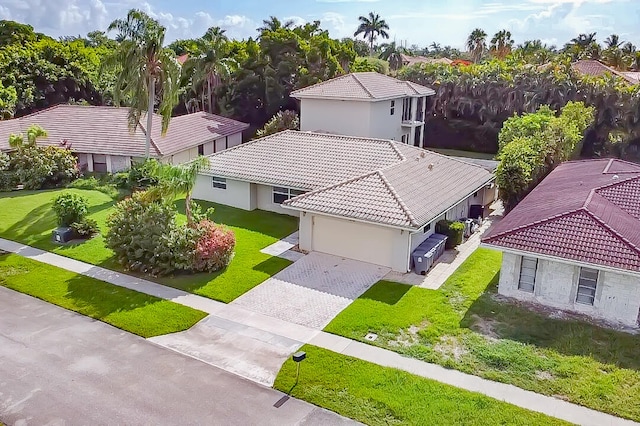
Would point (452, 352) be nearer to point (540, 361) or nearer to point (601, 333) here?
point (540, 361)

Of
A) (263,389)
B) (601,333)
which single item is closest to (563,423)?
(601,333)

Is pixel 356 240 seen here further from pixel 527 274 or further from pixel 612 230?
pixel 612 230

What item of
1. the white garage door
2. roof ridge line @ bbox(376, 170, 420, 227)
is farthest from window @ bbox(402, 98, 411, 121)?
the white garage door

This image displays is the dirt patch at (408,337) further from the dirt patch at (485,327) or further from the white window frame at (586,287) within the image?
the white window frame at (586,287)

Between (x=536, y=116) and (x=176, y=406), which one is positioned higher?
(x=536, y=116)

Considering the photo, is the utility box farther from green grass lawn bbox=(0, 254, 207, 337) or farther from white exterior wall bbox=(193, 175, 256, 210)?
white exterior wall bbox=(193, 175, 256, 210)

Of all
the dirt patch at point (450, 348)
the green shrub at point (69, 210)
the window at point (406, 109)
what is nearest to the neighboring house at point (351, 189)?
the dirt patch at point (450, 348)

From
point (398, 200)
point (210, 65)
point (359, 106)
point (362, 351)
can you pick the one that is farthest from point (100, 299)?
point (210, 65)
